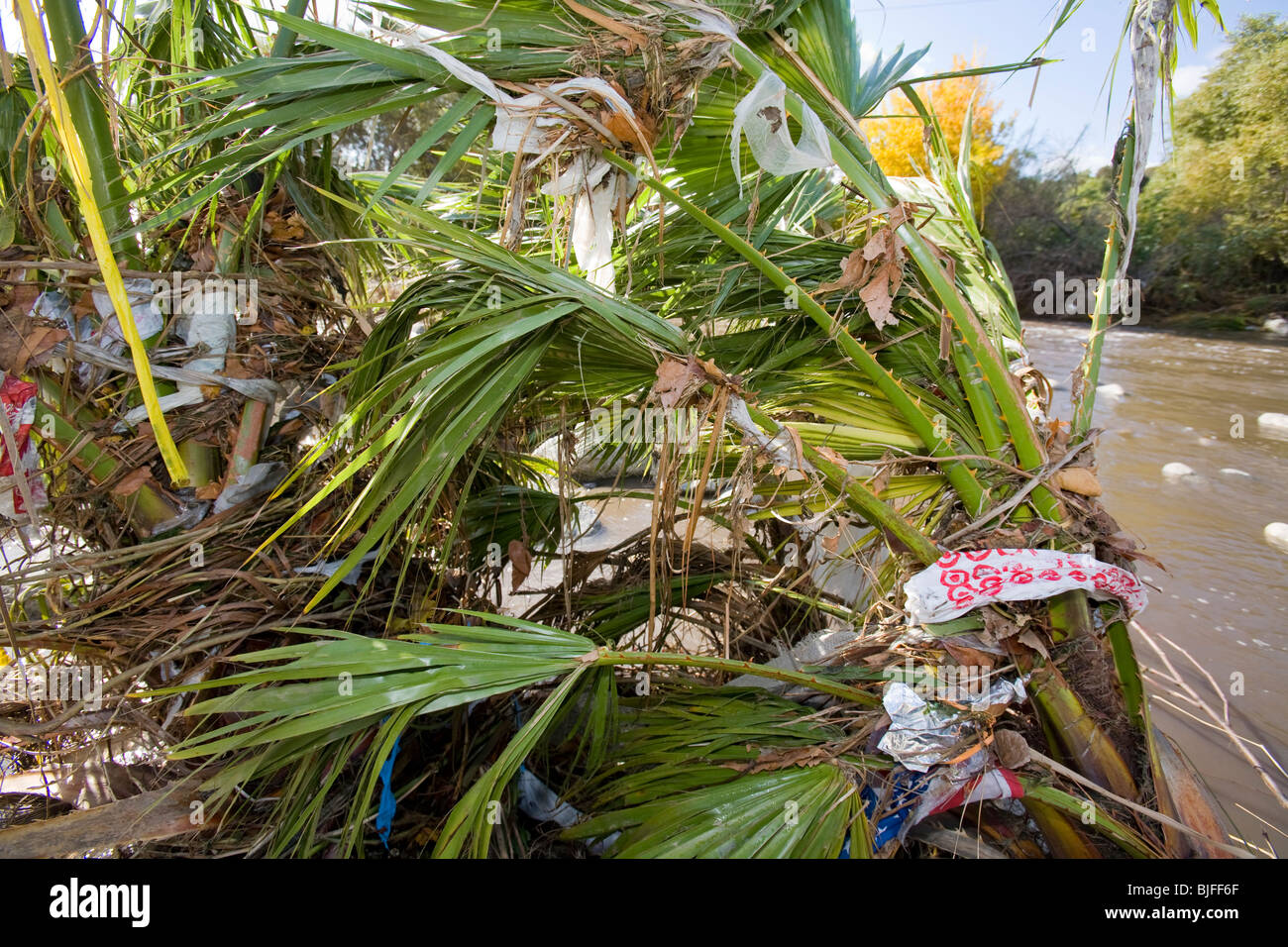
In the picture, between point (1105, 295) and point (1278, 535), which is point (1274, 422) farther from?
point (1105, 295)

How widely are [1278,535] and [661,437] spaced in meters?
4.24

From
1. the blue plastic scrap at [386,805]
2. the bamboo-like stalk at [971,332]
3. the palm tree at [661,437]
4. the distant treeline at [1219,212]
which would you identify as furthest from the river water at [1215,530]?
the distant treeline at [1219,212]

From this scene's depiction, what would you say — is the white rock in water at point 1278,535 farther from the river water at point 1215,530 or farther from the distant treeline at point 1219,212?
the distant treeline at point 1219,212

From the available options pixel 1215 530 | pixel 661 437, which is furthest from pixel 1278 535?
pixel 661 437

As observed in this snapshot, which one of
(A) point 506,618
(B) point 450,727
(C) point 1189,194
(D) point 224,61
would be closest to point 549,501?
(B) point 450,727

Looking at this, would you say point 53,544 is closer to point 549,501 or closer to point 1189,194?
point 549,501

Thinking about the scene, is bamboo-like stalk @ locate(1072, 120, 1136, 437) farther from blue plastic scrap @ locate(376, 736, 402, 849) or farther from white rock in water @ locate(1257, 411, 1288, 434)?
white rock in water @ locate(1257, 411, 1288, 434)

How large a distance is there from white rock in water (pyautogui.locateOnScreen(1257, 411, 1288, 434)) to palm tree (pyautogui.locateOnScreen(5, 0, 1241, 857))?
18.2 ft

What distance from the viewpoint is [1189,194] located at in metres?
11.4

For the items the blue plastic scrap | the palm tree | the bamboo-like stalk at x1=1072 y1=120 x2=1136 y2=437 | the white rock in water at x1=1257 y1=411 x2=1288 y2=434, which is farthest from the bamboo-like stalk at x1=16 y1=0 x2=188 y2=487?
the white rock in water at x1=1257 y1=411 x2=1288 y2=434

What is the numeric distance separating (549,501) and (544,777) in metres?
0.77

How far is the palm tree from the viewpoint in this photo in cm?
119
